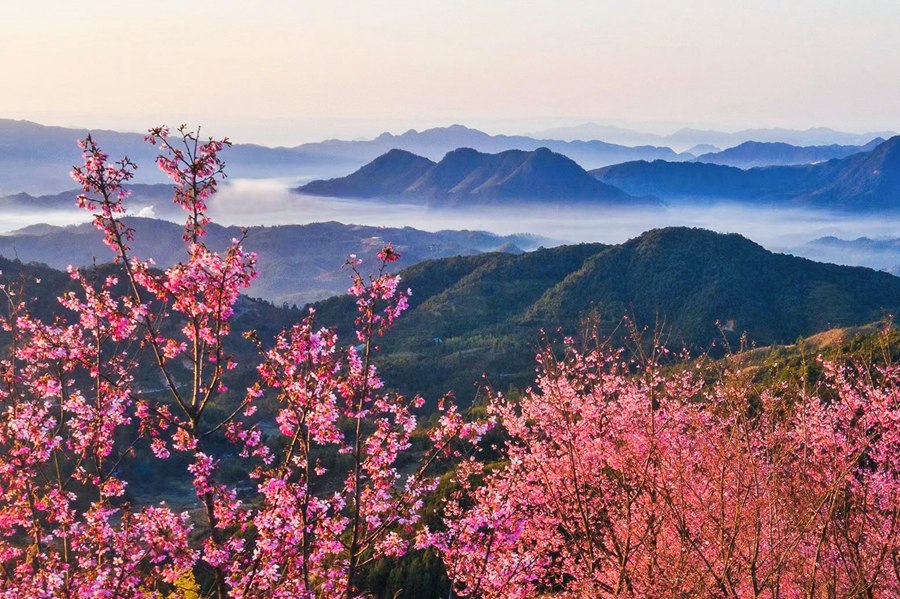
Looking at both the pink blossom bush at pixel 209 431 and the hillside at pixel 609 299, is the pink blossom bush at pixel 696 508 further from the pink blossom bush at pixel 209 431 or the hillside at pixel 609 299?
the hillside at pixel 609 299

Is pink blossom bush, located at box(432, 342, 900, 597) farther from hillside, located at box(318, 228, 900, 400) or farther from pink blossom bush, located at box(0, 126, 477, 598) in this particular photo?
hillside, located at box(318, 228, 900, 400)

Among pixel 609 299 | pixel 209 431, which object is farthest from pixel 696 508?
pixel 609 299

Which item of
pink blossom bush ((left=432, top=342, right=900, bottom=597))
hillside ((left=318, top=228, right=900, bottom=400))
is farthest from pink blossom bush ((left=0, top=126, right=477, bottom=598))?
hillside ((left=318, top=228, right=900, bottom=400))

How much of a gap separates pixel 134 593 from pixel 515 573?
5407 mm

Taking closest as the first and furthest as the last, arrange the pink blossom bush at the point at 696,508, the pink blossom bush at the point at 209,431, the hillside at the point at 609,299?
the pink blossom bush at the point at 209,431 < the pink blossom bush at the point at 696,508 < the hillside at the point at 609,299

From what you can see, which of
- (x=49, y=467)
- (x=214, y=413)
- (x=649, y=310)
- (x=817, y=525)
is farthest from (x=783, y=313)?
(x=817, y=525)

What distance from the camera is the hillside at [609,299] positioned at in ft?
315

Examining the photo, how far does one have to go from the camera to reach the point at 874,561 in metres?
11.7

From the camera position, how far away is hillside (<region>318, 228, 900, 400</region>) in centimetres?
9612

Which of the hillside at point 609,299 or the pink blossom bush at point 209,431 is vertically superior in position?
the pink blossom bush at point 209,431

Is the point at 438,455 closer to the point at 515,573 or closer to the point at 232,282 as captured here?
the point at 515,573

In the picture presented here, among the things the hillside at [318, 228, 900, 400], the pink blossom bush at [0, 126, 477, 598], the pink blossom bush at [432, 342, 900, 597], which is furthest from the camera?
the hillside at [318, 228, 900, 400]

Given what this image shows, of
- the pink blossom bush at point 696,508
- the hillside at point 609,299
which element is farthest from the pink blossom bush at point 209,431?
the hillside at point 609,299

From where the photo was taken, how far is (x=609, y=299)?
121 metres
